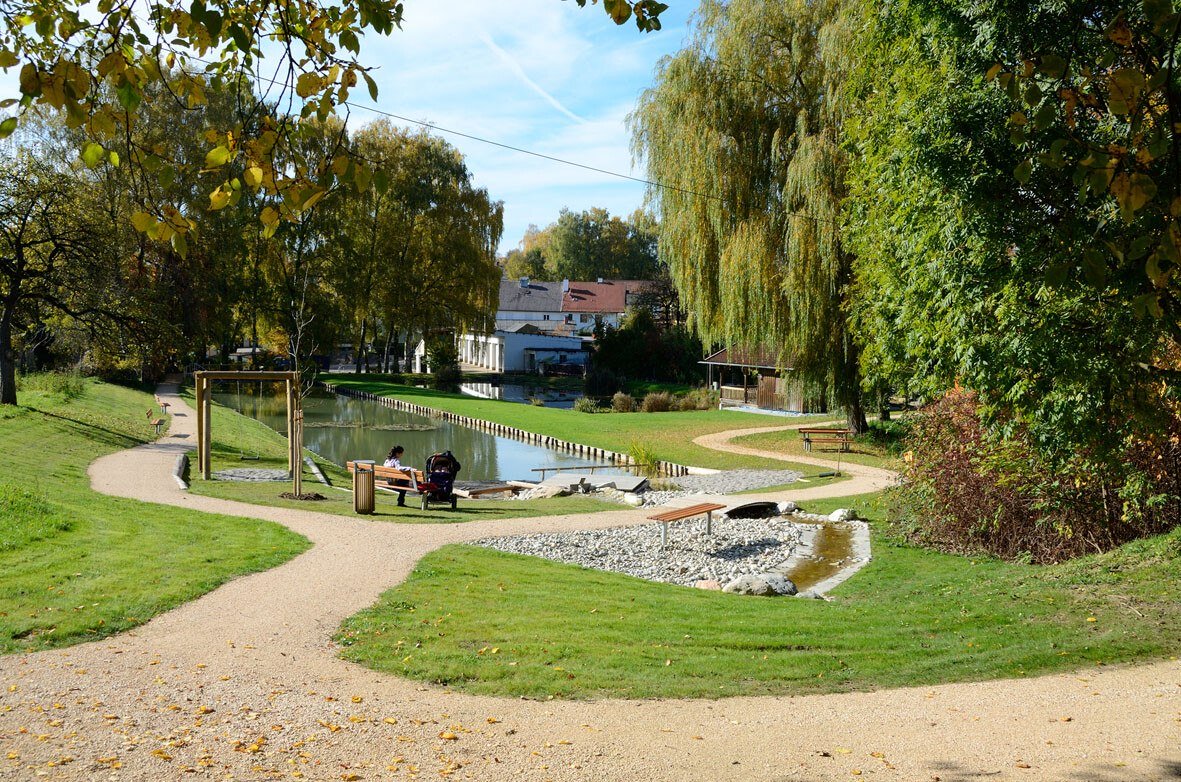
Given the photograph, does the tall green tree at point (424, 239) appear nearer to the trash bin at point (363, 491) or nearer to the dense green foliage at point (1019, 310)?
the trash bin at point (363, 491)

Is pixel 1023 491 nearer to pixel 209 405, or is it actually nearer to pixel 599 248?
pixel 209 405

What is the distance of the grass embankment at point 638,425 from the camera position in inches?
1029

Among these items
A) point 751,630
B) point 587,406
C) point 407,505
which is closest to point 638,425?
point 587,406

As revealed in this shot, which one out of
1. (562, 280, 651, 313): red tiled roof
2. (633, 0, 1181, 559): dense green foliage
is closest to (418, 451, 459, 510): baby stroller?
(633, 0, 1181, 559): dense green foliage

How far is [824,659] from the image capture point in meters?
7.82

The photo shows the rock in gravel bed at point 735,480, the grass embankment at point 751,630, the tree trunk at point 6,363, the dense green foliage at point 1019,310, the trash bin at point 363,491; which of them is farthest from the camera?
the tree trunk at point 6,363

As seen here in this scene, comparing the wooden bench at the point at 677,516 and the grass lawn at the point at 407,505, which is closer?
the wooden bench at the point at 677,516

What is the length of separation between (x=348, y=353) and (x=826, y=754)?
8613 cm

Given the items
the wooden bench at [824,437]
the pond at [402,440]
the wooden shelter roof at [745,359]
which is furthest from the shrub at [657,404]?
the wooden bench at [824,437]

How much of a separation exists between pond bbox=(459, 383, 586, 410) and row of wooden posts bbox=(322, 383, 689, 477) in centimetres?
637

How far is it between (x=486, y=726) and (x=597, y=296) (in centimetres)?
8479

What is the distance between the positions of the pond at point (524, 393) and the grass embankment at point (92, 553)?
3475 centimetres

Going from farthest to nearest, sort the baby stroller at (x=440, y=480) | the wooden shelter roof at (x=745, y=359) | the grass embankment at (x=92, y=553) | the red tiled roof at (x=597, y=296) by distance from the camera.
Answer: the red tiled roof at (x=597, y=296)
the wooden shelter roof at (x=745, y=359)
the baby stroller at (x=440, y=480)
the grass embankment at (x=92, y=553)

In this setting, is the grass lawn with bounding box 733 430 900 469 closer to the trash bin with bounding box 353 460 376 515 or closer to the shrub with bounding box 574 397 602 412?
the trash bin with bounding box 353 460 376 515
